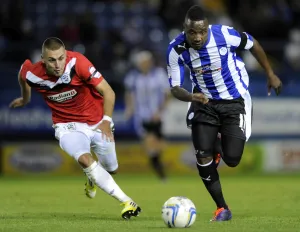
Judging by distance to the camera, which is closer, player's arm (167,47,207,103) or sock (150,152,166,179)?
player's arm (167,47,207,103)

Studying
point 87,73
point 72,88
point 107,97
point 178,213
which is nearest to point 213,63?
point 107,97

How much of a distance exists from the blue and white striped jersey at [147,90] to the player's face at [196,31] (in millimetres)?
8119

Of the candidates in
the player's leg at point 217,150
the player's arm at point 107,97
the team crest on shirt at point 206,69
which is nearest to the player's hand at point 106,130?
the player's arm at point 107,97

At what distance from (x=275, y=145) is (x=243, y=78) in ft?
32.4

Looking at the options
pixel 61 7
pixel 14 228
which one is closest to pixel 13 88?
pixel 61 7

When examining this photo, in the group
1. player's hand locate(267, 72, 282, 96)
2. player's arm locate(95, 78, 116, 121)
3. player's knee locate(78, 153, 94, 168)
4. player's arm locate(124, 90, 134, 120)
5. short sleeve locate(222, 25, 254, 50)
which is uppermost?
short sleeve locate(222, 25, 254, 50)

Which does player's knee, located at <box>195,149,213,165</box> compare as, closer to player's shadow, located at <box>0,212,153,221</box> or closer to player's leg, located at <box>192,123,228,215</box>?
player's leg, located at <box>192,123,228,215</box>

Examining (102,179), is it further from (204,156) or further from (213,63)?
(213,63)

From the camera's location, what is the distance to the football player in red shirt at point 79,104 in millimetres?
9016

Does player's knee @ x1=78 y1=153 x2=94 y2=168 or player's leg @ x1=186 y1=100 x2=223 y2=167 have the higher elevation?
player's leg @ x1=186 y1=100 x2=223 y2=167

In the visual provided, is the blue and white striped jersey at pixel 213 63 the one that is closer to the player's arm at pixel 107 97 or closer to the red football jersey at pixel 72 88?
the player's arm at pixel 107 97

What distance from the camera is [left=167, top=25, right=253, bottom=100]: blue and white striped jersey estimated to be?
9.22 m

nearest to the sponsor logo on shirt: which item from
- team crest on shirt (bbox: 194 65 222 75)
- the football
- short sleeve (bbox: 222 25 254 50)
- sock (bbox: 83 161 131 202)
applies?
sock (bbox: 83 161 131 202)

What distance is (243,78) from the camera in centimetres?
959
